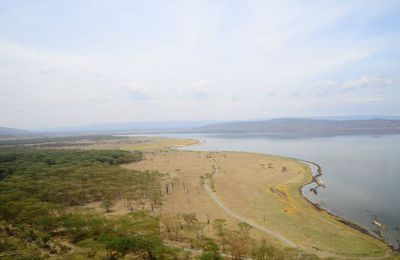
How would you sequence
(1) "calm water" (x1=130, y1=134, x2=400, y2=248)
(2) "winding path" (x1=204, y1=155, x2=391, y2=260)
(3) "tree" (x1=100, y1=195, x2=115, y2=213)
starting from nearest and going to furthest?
(2) "winding path" (x1=204, y1=155, x2=391, y2=260)
(1) "calm water" (x1=130, y1=134, x2=400, y2=248)
(3) "tree" (x1=100, y1=195, x2=115, y2=213)

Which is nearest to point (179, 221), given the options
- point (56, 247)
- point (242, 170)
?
point (56, 247)

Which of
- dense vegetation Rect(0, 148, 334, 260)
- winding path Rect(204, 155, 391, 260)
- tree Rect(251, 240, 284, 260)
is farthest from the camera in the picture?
winding path Rect(204, 155, 391, 260)

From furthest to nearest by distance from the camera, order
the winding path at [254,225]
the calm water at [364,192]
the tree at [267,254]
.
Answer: the calm water at [364,192] → the winding path at [254,225] → the tree at [267,254]

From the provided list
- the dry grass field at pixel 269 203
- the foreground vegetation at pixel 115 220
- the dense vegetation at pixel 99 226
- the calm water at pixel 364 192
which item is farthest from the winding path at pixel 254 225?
the calm water at pixel 364 192

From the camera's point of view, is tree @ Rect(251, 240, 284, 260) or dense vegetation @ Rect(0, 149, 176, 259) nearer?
tree @ Rect(251, 240, 284, 260)

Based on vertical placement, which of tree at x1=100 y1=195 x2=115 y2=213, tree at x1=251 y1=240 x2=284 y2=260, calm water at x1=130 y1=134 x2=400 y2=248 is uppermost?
tree at x1=251 y1=240 x2=284 y2=260

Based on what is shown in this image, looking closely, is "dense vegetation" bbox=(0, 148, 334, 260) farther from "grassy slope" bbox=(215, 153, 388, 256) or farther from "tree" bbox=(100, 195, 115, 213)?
"grassy slope" bbox=(215, 153, 388, 256)

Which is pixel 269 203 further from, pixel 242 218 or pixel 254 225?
pixel 254 225

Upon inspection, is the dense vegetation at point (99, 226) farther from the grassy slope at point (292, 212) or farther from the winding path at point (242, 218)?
the grassy slope at point (292, 212)

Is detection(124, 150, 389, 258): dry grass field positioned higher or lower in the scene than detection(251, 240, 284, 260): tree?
lower

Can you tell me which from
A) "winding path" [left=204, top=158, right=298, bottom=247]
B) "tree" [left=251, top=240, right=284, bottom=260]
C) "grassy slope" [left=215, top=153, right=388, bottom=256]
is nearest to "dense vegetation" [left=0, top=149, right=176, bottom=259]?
"tree" [left=251, top=240, right=284, bottom=260]
